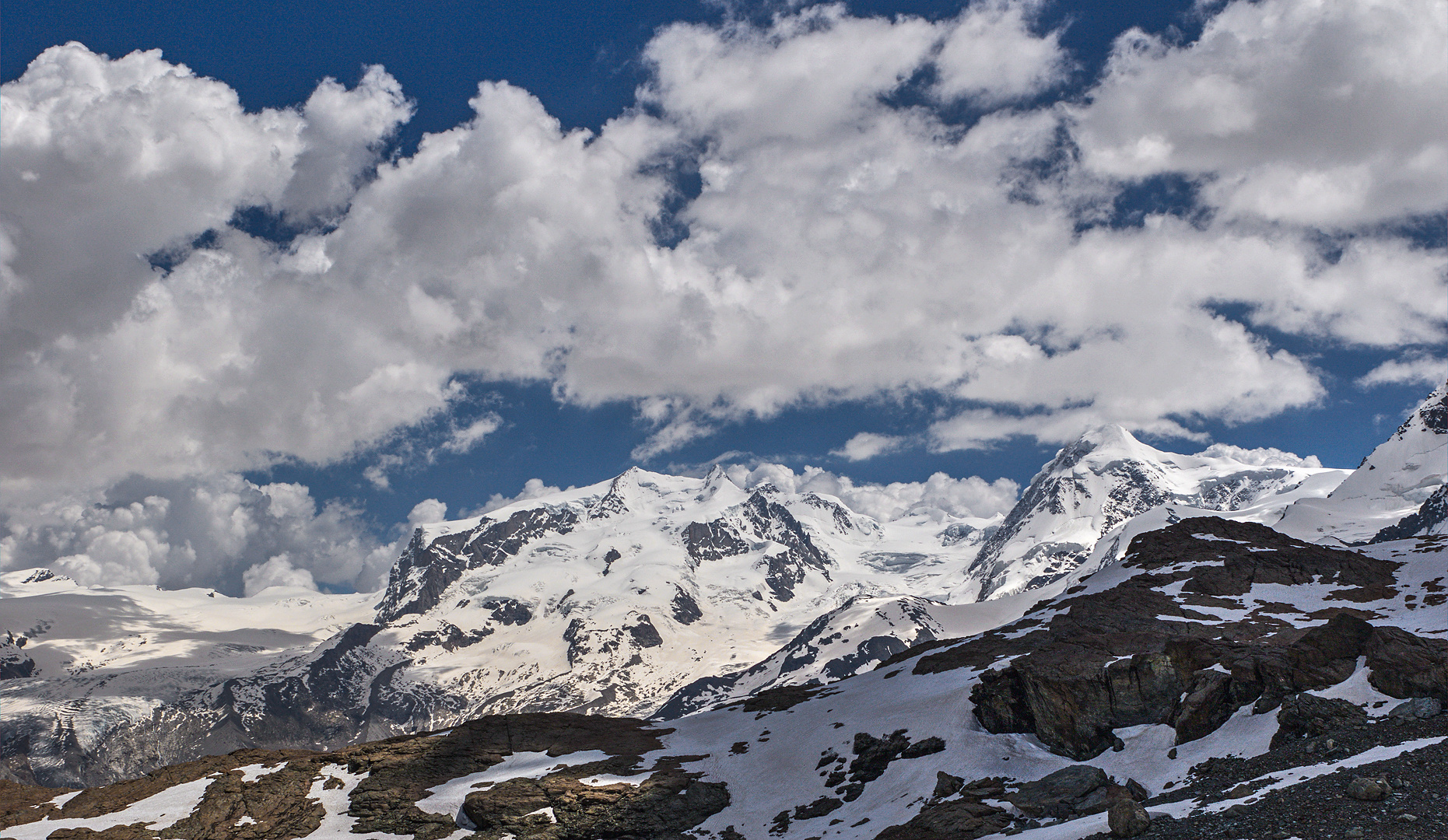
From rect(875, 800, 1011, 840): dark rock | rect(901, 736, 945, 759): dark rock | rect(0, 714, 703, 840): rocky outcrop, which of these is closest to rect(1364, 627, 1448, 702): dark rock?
rect(875, 800, 1011, 840): dark rock

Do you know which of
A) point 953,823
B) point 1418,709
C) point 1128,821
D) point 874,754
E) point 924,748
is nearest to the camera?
point 1128,821

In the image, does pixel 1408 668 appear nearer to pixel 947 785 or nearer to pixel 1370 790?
pixel 1370 790

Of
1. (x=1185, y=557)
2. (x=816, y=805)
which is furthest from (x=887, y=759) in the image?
(x=1185, y=557)

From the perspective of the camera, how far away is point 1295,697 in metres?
57.7

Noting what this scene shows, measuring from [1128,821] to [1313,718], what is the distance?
21.7 meters

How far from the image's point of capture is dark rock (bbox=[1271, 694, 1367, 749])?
54406 mm

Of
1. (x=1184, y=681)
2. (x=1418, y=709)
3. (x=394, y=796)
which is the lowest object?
(x=1418, y=709)

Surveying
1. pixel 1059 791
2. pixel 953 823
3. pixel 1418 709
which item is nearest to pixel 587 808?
pixel 953 823

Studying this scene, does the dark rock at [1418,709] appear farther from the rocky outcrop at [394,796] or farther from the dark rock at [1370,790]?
the rocky outcrop at [394,796]

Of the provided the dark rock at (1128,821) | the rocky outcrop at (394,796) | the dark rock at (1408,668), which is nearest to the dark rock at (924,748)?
the rocky outcrop at (394,796)

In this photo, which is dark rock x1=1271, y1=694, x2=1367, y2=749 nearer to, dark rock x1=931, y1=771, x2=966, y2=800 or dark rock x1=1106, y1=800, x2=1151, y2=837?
dark rock x1=1106, y1=800, x2=1151, y2=837

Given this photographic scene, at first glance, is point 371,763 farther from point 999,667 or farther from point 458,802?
point 999,667

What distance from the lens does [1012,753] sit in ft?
235

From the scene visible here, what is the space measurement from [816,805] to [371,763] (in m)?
45.6
